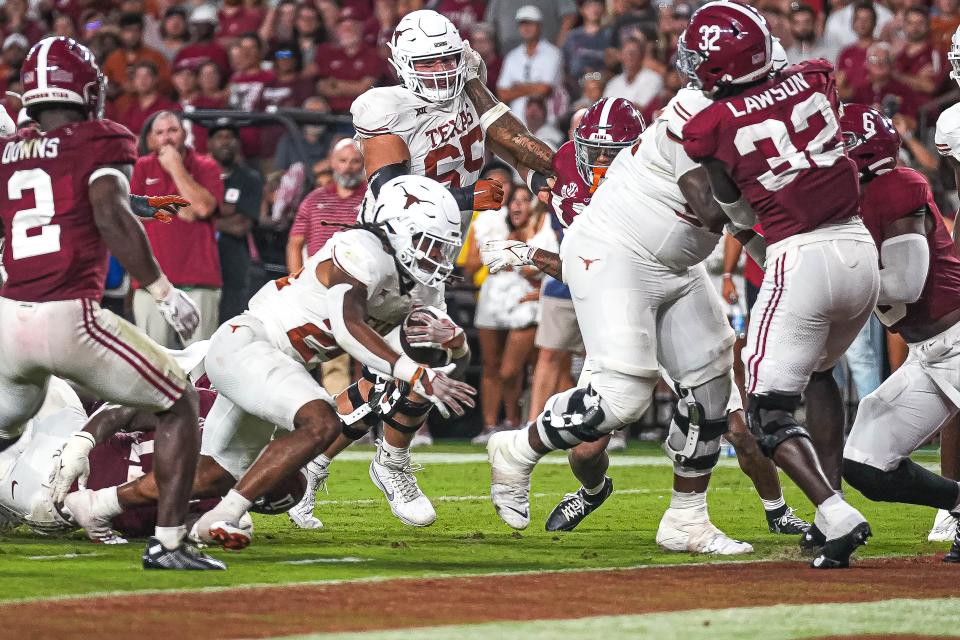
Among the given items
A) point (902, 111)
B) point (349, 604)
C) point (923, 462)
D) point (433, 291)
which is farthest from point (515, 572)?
point (902, 111)

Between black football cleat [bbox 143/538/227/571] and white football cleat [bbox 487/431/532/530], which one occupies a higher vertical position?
black football cleat [bbox 143/538/227/571]

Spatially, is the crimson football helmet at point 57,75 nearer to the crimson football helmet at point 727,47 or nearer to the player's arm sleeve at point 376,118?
the player's arm sleeve at point 376,118

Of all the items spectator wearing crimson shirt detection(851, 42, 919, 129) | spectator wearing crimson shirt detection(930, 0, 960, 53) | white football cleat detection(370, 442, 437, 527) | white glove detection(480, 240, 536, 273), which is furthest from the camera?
spectator wearing crimson shirt detection(930, 0, 960, 53)

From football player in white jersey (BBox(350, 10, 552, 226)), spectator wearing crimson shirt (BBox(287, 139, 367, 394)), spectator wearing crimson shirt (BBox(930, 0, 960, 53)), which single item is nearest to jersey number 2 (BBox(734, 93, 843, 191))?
football player in white jersey (BBox(350, 10, 552, 226))

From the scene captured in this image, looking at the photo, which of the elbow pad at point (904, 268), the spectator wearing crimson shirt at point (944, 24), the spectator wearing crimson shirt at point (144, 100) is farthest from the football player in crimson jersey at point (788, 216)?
the spectator wearing crimson shirt at point (144, 100)

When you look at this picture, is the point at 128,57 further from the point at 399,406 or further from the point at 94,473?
the point at 94,473

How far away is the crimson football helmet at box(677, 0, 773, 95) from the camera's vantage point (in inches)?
217

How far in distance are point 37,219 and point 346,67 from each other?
982 cm

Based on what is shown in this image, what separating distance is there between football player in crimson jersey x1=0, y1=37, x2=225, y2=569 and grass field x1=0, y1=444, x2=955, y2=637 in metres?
0.31

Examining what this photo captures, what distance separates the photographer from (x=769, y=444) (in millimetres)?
5500

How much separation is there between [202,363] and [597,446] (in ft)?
5.96

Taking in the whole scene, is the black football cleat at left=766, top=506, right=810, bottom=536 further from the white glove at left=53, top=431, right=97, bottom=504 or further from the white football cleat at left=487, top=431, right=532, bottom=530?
the white glove at left=53, top=431, right=97, bottom=504

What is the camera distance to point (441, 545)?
20.8 feet

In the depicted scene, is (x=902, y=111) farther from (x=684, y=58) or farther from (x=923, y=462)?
(x=684, y=58)
